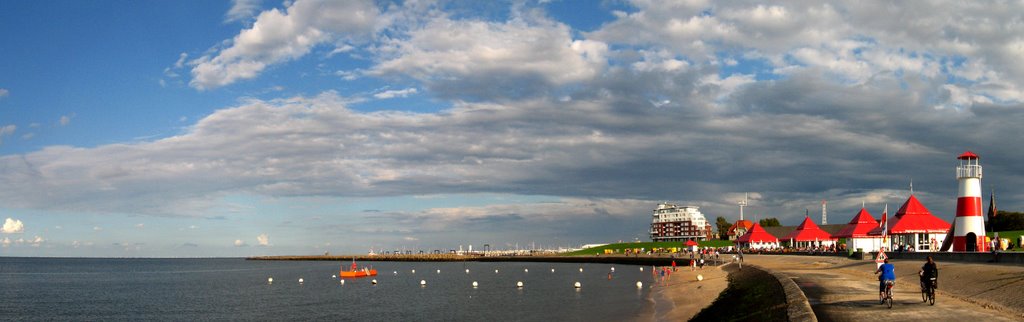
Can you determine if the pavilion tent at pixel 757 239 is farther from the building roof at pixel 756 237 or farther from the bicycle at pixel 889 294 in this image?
the bicycle at pixel 889 294

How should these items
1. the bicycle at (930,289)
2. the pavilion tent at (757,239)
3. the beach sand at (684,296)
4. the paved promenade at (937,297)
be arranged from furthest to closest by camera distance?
1. the pavilion tent at (757,239)
2. the beach sand at (684,296)
3. the bicycle at (930,289)
4. the paved promenade at (937,297)

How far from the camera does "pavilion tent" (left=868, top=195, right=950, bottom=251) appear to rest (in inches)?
2936

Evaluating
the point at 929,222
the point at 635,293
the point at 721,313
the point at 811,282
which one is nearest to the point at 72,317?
the point at 635,293

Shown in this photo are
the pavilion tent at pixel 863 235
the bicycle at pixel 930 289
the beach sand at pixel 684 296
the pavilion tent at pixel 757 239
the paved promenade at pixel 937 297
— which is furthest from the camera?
the pavilion tent at pixel 757 239

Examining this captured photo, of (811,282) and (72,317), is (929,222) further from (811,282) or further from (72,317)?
(72,317)

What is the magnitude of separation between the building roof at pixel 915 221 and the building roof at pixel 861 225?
10337mm

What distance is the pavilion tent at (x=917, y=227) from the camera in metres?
74.6

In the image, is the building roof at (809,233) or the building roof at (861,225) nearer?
the building roof at (861,225)

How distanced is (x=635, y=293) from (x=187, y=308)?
35.3 meters

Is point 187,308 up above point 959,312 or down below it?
below

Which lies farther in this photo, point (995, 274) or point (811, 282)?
point (811, 282)

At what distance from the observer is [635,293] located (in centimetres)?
6150

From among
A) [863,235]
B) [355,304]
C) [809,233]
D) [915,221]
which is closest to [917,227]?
[915,221]

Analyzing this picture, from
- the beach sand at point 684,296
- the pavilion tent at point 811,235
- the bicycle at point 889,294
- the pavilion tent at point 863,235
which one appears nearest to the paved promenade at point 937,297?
the bicycle at point 889,294
